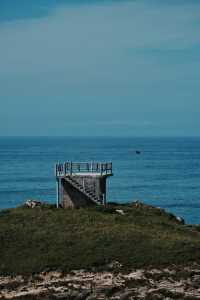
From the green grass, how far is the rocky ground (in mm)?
1604

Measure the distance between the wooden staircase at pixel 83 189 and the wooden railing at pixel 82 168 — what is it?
1081 mm

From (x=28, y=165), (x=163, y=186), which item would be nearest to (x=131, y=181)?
(x=163, y=186)

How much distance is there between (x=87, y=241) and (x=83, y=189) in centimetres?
1462

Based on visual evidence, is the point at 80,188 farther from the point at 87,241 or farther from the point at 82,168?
the point at 87,241

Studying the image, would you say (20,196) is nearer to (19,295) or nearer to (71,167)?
(71,167)

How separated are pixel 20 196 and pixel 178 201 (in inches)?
997

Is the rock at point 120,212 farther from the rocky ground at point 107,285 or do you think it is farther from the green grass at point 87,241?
the rocky ground at point 107,285

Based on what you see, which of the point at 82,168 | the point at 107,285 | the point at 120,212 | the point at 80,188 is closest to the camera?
the point at 107,285

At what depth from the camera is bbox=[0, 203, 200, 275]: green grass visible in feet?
147

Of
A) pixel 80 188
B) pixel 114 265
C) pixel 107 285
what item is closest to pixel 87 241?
pixel 114 265

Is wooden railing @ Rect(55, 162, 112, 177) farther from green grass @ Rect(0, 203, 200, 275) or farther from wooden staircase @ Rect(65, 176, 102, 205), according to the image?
green grass @ Rect(0, 203, 200, 275)

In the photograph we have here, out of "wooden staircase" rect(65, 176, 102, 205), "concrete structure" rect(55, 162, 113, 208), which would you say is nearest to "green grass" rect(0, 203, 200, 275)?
"wooden staircase" rect(65, 176, 102, 205)

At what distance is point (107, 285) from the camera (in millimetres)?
39156

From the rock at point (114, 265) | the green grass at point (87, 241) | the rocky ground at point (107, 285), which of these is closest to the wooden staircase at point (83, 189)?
the green grass at point (87, 241)
